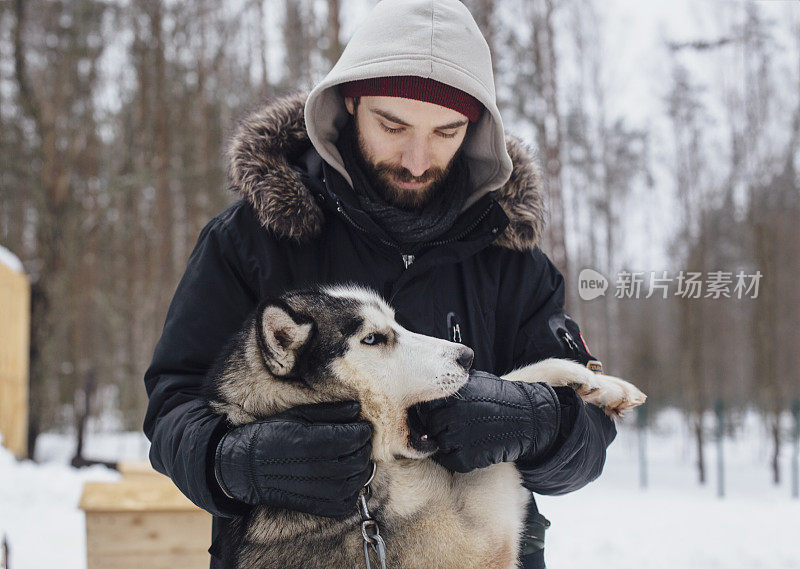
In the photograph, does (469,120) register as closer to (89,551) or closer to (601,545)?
(89,551)

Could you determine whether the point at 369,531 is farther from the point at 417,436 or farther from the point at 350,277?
the point at 350,277

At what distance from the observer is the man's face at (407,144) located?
2104 mm

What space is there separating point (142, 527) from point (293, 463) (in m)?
3.35

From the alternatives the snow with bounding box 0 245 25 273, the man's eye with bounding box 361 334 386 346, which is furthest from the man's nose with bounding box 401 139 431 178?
the snow with bounding box 0 245 25 273

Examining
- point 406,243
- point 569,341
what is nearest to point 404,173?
point 406,243

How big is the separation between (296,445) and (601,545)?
5872mm

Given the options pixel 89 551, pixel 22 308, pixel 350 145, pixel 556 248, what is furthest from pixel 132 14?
pixel 350 145

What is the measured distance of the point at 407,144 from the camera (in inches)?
84.4

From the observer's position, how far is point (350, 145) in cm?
229

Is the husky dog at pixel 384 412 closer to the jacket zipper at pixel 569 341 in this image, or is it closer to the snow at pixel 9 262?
the jacket zipper at pixel 569 341

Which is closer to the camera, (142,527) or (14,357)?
(142,527)

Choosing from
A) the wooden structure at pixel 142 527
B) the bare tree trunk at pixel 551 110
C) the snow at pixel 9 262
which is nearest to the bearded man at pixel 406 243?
the wooden structure at pixel 142 527

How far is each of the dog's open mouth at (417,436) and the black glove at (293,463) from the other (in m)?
0.29

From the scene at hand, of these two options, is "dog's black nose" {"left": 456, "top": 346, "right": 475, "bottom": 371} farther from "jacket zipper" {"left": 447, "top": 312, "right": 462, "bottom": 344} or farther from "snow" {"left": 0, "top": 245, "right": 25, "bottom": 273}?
"snow" {"left": 0, "top": 245, "right": 25, "bottom": 273}
